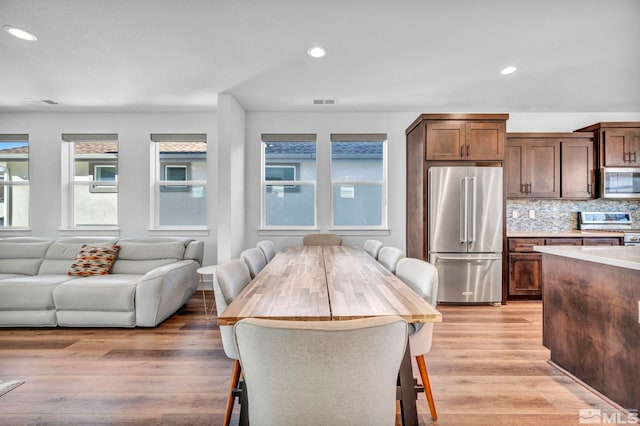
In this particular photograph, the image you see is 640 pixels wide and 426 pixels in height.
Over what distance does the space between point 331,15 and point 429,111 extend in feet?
8.73

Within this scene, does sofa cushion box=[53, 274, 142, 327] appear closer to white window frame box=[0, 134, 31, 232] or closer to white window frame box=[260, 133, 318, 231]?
white window frame box=[260, 133, 318, 231]

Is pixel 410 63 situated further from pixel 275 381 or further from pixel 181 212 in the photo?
pixel 181 212

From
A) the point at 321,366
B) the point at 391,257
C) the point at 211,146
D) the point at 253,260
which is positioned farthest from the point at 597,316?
the point at 211,146

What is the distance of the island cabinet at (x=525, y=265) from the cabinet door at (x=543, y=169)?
2.26 ft

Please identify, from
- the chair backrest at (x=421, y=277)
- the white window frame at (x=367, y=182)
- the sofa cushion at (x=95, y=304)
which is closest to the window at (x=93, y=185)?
the sofa cushion at (x=95, y=304)

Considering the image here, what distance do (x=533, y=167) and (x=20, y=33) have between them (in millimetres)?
5819

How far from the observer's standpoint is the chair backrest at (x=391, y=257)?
237 cm

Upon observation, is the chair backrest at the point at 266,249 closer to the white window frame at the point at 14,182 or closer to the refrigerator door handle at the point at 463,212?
the refrigerator door handle at the point at 463,212

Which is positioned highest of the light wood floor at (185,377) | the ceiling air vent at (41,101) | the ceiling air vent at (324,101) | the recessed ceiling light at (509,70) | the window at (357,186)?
the ceiling air vent at (41,101)

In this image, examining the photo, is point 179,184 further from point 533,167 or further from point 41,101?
point 533,167

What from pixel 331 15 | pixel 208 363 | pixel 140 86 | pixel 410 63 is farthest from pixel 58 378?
pixel 410 63

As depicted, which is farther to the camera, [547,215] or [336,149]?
[336,149]

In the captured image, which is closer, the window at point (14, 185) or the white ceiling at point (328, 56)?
the white ceiling at point (328, 56)

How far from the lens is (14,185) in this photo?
175 inches
